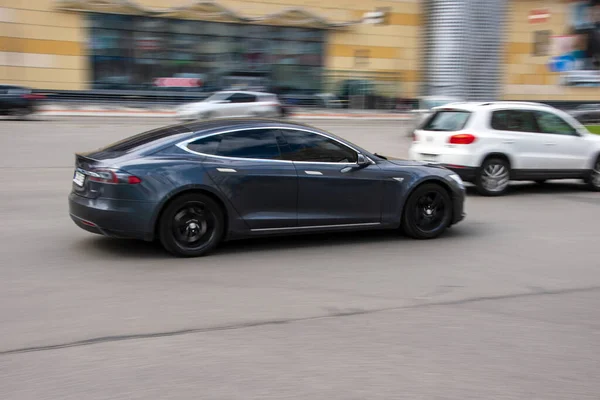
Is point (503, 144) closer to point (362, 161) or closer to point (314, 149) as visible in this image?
point (362, 161)

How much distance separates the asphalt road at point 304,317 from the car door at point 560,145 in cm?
348

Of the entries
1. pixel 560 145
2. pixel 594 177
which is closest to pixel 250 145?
pixel 560 145

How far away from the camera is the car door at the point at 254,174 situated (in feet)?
23.5

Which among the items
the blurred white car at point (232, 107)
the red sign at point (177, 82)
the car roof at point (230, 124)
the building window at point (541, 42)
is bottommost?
the car roof at point (230, 124)

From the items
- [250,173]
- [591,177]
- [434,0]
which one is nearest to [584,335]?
[250,173]

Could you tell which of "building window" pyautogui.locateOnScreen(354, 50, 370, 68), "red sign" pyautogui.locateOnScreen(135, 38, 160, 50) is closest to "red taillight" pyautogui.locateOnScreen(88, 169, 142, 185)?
"red sign" pyautogui.locateOnScreen(135, 38, 160, 50)

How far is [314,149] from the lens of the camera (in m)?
7.72

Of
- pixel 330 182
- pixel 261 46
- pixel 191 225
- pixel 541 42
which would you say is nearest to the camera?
pixel 191 225

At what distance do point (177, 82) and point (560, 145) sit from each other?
108 ft

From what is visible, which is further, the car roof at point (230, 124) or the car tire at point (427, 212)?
the car tire at point (427, 212)

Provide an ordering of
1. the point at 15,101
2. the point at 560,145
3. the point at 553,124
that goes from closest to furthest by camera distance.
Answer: the point at 560,145, the point at 553,124, the point at 15,101

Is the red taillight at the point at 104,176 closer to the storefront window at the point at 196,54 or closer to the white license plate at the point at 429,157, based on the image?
the white license plate at the point at 429,157

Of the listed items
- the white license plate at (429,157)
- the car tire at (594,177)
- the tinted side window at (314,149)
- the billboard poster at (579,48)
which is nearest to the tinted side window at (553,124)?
the car tire at (594,177)

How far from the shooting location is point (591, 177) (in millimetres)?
12773
